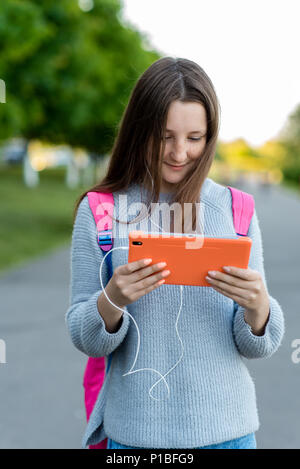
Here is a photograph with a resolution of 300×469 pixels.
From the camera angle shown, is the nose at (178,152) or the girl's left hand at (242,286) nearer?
the girl's left hand at (242,286)

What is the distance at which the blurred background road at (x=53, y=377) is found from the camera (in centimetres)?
390

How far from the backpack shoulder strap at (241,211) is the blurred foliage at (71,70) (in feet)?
35.7

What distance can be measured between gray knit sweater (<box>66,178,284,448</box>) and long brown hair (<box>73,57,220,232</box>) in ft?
0.52

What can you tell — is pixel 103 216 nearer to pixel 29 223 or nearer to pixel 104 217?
pixel 104 217

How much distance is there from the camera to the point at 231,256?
1599 millimetres

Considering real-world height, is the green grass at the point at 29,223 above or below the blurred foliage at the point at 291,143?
below

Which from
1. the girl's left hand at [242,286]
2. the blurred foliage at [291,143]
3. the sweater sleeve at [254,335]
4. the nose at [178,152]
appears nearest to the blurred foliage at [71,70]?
the nose at [178,152]

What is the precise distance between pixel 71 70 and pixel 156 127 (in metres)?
16.3

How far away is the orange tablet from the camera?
1.58 meters

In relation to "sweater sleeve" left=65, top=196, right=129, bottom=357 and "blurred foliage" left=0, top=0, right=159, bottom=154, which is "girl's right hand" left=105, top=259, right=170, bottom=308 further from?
"blurred foliage" left=0, top=0, right=159, bottom=154

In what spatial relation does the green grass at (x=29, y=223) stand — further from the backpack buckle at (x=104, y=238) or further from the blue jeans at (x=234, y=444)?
the blue jeans at (x=234, y=444)

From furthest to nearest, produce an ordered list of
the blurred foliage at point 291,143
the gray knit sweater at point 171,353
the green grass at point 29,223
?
1. the blurred foliage at point 291,143
2. the green grass at point 29,223
3. the gray knit sweater at point 171,353

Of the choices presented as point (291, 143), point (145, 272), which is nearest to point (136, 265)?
point (145, 272)

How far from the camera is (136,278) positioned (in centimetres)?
160
